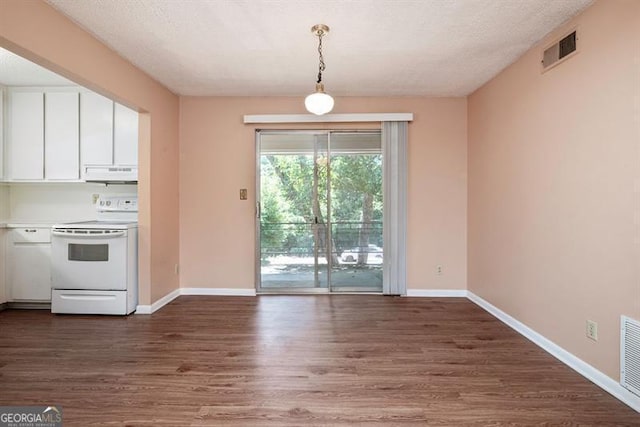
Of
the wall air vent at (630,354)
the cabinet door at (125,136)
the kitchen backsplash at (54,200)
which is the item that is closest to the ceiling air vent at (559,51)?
the wall air vent at (630,354)

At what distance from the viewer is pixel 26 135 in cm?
385

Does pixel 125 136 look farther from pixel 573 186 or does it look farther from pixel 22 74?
pixel 573 186

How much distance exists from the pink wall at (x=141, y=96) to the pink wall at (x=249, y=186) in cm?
24

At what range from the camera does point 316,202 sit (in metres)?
4.39

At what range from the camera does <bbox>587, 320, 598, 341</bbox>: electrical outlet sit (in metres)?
2.24

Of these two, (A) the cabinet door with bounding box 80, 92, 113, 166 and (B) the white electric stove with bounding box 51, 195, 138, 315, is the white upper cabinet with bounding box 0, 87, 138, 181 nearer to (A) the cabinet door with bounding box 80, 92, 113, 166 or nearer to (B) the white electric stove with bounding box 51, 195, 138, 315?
(A) the cabinet door with bounding box 80, 92, 113, 166

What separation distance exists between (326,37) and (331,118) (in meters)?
1.50

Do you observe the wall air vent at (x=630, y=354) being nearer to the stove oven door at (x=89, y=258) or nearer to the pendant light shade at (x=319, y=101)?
the pendant light shade at (x=319, y=101)

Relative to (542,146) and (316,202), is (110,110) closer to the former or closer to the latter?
(316,202)

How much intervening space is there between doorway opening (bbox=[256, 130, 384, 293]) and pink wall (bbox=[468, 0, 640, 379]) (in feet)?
4.78

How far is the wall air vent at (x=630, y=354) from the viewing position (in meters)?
Result: 1.92

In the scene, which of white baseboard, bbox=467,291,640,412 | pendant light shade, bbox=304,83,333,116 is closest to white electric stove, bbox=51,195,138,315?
pendant light shade, bbox=304,83,333,116

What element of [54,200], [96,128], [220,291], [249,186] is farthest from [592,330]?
[54,200]

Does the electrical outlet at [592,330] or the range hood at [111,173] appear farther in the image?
the range hood at [111,173]
